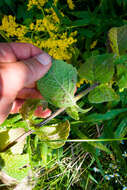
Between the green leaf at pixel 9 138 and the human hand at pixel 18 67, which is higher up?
the human hand at pixel 18 67

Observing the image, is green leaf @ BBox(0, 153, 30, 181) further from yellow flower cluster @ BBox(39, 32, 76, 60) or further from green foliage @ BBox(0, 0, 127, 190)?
yellow flower cluster @ BBox(39, 32, 76, 60)

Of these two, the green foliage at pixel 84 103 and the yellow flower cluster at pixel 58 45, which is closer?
the green foliage at pixel 84 103

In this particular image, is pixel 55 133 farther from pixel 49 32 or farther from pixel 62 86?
pixel 49 32

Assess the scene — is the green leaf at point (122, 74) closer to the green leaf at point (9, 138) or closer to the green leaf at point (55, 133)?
the green leaf at point (55, 133)

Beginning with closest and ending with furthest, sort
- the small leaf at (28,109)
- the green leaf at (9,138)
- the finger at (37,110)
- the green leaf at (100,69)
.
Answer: the green leaf at (100,69), the small leaf at (28,109), the green leaf at (9,138), the finger at (37,110)

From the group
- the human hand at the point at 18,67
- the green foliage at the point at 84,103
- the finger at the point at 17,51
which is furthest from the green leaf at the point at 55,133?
the finger at the point at 17,51

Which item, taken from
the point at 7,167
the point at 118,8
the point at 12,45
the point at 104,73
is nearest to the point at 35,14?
the point at 12,45

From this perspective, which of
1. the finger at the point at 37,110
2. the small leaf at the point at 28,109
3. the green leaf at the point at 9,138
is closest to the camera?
the small leaf at the point at 28,109

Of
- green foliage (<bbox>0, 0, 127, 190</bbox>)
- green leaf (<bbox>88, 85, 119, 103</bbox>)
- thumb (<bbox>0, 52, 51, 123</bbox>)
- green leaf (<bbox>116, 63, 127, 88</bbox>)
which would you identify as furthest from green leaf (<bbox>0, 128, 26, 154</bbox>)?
green leaf (<bbox>116, 63, 127, 88</bbox>)
